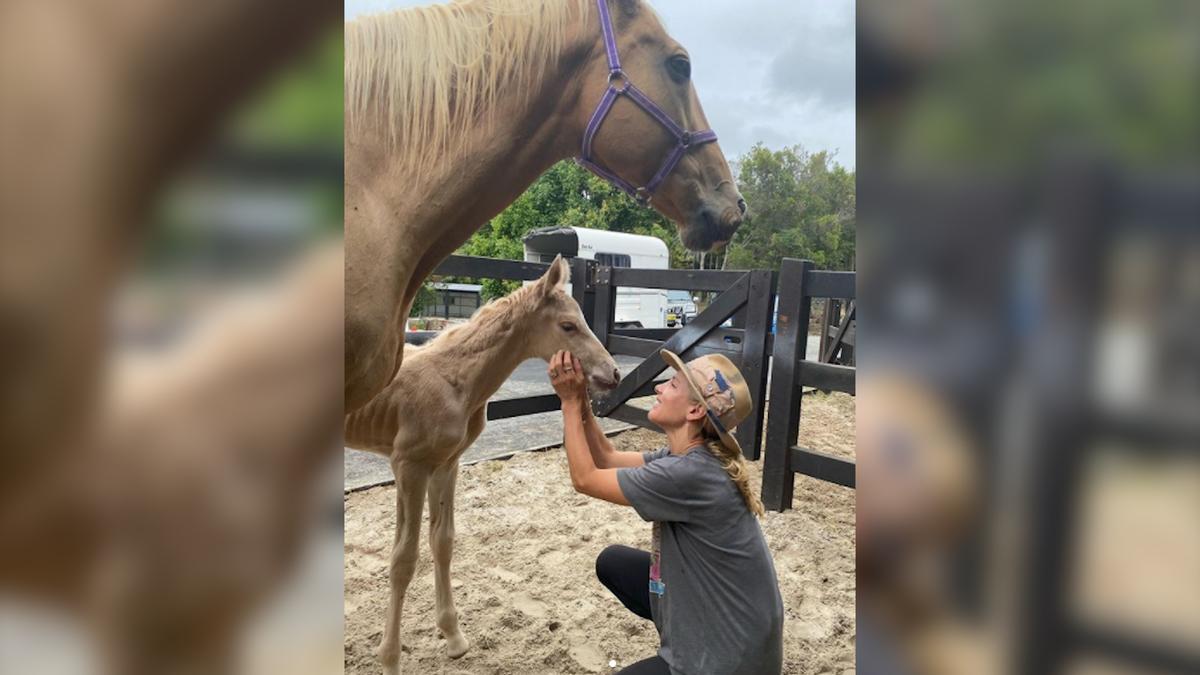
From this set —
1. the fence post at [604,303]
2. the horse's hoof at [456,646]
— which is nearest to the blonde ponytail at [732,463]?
the horse's hoof at [456,646]

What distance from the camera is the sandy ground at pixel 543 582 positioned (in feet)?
7.79

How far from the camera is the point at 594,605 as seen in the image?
2.73 meters

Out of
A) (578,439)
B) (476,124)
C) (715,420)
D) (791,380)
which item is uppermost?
(476,124)

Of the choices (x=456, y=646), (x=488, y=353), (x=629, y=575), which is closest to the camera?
(x=629, y=575)

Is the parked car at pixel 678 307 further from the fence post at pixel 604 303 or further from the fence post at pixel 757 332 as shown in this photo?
the fence post at pixel 757 332

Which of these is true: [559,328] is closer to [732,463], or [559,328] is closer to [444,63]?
[732,463]

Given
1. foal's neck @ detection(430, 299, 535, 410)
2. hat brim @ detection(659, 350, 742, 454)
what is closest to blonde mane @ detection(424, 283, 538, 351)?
foal's neck @ detection(430, 299, 535, 410)

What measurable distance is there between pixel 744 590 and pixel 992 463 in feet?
4.11

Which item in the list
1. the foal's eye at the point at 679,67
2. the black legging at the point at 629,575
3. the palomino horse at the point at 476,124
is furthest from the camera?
the black legging at the point at 629,575

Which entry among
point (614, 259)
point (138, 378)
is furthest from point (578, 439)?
point (614, 259)

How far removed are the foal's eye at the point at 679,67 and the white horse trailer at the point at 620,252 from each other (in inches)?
233

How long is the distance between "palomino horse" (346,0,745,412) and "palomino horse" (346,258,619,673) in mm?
708

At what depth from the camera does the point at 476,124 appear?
1251mm

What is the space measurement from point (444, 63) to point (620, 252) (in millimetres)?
8801
